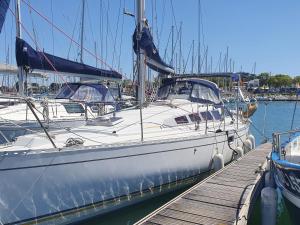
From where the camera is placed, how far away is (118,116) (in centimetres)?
1073

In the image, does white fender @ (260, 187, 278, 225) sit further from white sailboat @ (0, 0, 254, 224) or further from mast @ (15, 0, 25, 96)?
mast @ (15, 0, 25, 96)

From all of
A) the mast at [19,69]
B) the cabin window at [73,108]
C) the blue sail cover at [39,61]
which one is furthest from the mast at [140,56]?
the cabin window at [73,108]

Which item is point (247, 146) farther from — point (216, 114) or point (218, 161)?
point (218, 161)

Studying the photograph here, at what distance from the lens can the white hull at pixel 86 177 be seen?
6.74 meters

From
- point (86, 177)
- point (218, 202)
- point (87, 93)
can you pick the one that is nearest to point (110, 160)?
point (86, 177)

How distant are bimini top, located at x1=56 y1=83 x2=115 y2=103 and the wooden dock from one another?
7455 millimetres

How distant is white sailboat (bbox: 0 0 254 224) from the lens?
6.83 metres

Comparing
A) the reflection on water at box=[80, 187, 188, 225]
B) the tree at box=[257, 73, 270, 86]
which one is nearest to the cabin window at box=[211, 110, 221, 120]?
the reflection on water at box=[80, 187, 188, 225]

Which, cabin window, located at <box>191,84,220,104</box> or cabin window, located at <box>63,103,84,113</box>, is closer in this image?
cabin window, located at <box>191,84,220,104</box>

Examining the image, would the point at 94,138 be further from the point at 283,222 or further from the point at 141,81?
the point at 283,222

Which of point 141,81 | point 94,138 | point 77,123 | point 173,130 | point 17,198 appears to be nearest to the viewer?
point 17,198

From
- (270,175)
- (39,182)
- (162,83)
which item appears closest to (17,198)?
(39,182)

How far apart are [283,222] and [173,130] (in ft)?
11.3

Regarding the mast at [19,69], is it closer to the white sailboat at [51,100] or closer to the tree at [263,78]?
the white sailboat at [51,100]
